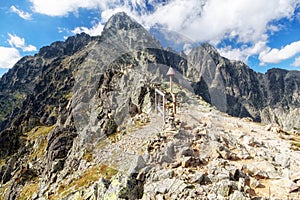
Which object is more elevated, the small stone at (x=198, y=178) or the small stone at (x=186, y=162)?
the small stone at (x=186, y=162)

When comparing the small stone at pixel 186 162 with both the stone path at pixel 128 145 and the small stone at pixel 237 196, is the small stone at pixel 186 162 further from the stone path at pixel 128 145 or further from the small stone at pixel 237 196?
the stone path at pixel 128 145

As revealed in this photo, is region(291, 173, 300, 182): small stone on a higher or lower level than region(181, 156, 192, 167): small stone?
lower

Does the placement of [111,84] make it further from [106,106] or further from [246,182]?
[246,182]

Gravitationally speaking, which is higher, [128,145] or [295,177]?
[128,145]

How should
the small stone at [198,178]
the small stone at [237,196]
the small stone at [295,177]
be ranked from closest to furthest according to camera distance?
the small stone at [237,196], the small stone at [198,178], the small stone at [295,177]

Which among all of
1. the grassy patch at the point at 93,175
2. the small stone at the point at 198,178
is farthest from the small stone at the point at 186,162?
the grassy patch at the point at 93,175

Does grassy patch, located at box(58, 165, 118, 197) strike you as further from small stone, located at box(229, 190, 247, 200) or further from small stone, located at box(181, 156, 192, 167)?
small stone, located at box(229, 190, 247, 200)

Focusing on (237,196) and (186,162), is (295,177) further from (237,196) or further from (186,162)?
(186,162)

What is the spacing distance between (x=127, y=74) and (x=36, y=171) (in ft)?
218

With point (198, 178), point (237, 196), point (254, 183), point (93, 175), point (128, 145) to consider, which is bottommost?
point (93, 175)

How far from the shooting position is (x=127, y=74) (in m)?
56.1

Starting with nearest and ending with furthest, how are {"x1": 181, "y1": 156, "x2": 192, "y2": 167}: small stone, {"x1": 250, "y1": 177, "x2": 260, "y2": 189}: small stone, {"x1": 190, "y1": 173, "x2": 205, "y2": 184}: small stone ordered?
{"x1": 190, "y1": 173, "x2": 205, "y2": 184}: small stone → {"x1": 250, "y1": 177, "x2": 260, "y2": 189}: small stone → {"x1": 181, "y1": 156, "x2": 192, "y2": 167}: small stone

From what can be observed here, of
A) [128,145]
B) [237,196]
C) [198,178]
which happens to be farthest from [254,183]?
[128,145]

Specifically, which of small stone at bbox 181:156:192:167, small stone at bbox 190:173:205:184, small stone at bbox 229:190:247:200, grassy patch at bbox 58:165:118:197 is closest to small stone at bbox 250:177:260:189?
small stone at bbox 229:190:247:200
